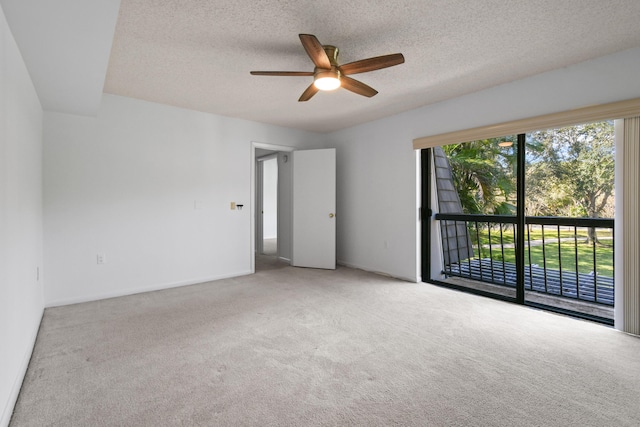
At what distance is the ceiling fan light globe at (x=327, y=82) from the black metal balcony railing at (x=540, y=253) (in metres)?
2.54

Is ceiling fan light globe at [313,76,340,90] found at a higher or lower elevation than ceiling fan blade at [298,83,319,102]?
lower

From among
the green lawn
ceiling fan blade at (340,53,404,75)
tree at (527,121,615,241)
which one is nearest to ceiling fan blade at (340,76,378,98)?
ceiling fan blade at (340,53,404,75)

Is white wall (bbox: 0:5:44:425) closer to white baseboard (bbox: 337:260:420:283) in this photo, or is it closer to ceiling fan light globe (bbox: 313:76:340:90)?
ceiling fan light globe (bbox: 313:76:340:90)

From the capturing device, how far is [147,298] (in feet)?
11.7

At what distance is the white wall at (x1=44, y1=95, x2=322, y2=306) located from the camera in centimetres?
336

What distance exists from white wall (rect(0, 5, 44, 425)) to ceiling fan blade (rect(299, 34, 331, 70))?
1.65 meters

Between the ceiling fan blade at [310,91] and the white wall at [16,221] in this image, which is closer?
the white wall at [16,221]

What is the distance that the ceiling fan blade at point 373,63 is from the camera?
7.16 feet

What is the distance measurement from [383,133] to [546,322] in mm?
3078

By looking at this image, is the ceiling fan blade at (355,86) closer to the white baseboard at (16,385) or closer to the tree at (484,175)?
the tree at (484,175)

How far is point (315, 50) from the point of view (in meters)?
2.10

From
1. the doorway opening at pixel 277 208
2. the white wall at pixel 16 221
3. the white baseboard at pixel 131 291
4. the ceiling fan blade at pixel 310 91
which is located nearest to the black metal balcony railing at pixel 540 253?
the ceiling fan blade at pixel 310 91

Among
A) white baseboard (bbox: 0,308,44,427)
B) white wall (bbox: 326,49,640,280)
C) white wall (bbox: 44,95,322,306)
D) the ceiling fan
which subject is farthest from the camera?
white wall (bbox: 44,95,322,306)

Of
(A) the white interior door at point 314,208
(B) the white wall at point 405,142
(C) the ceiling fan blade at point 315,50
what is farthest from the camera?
(A) the white interior door at point 314,208
